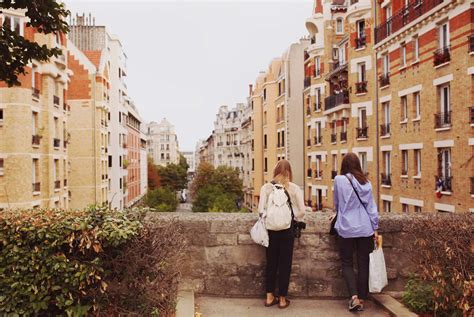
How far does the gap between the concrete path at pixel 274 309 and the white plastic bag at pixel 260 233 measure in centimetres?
87

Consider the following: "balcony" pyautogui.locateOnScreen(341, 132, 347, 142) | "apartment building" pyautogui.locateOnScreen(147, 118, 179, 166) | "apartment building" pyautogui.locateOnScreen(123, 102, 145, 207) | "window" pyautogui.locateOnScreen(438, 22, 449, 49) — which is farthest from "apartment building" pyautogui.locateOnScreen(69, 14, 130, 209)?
"apartment building" pyautogui.locateOnScreen(147, 118, 179, 166)

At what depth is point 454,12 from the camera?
939 inches

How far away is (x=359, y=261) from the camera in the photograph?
6715 mm

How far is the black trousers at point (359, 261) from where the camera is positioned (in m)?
6.66

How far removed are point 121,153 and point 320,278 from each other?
57352 millimetres

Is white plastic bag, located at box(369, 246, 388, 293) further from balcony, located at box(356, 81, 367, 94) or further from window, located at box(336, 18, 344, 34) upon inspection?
window, located at box(336, 18, 344, 34)

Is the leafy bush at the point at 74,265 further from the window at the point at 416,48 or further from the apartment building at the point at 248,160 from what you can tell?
the apartment building at the point at 248,160

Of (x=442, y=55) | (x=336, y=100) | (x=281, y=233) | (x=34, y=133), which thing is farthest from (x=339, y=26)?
(x=281, y=233)

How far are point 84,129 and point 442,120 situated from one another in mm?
32713

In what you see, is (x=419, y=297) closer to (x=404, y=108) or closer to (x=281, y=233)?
(x=281, y=233)

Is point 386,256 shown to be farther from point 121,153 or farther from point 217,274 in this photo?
point 121,153

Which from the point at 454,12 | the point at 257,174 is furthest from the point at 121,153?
the point at 454,12

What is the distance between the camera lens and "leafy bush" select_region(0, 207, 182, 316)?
515 cm

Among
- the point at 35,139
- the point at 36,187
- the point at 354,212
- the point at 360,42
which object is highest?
the point at 360,42
